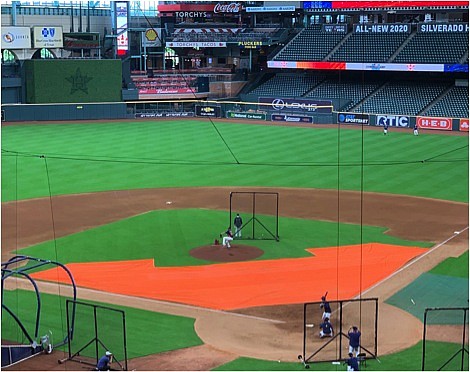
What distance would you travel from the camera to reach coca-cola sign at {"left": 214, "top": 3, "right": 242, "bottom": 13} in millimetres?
78875

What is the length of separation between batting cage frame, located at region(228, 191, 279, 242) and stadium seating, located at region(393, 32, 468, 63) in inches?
1270

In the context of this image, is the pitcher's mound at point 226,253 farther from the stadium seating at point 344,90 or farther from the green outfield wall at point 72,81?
the green outfield wall at point 72,81

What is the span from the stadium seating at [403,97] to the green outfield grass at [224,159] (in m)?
5.48

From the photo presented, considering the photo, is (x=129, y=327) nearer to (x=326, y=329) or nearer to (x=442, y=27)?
(x=326, y=329)

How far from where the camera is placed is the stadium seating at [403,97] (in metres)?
61.8

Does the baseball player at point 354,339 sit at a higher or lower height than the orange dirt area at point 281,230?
higher

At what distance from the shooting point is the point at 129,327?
19156mm

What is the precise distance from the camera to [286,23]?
79.2 m

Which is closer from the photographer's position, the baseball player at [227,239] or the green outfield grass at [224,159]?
the baseball player at [227,239]

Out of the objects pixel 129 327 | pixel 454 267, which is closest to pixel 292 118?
pixel 454 267

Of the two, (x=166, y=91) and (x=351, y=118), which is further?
(x=166, y=91)

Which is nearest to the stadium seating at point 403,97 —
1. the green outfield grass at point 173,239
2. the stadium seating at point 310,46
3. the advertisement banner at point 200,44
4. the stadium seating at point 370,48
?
the stadium seating at point 370,48

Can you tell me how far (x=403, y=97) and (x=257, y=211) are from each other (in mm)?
35331

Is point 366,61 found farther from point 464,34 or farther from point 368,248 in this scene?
point 368,248
